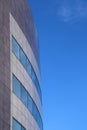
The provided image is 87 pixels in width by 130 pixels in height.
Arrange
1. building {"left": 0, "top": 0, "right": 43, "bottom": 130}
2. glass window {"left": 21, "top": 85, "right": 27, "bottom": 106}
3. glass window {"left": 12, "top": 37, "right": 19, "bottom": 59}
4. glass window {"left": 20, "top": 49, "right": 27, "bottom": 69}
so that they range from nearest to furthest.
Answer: building {"left": 0, "top": 0, "right": 43, "bottom": 130} < glass window {"left": 12, "top": 37, "right": 19, "bottom": 59} < glass window {"left": 21, "top": 85, "right": 27, "bottom": 106} < glass window {"left": 20, "top": 49, "right": 27, "bottom": 69}

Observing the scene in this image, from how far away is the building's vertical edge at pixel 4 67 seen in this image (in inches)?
1060

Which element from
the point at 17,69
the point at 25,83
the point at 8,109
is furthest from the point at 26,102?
the point at 8,109

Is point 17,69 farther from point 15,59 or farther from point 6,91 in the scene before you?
point 6,91

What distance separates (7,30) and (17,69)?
14.1 ft

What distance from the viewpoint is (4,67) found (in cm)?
2811

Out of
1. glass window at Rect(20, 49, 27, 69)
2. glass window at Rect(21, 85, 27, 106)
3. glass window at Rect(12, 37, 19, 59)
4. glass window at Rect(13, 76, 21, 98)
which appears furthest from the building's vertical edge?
glass window at Rect(21, 85, 27, 106)

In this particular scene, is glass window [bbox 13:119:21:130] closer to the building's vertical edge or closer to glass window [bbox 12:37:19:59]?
the building's vertical edge

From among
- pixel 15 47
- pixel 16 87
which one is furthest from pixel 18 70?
pixel 15 47

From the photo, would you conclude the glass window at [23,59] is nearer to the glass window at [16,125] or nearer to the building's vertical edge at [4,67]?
the building's vertical edge at [4,67]

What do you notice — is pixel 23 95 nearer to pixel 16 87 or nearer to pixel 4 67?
pixel 16 87

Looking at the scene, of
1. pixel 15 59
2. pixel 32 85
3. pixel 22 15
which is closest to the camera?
pixel 15 59

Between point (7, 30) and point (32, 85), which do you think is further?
point (32, 85)

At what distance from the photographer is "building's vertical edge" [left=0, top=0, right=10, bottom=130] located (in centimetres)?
2693

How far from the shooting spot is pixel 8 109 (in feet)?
93.2
